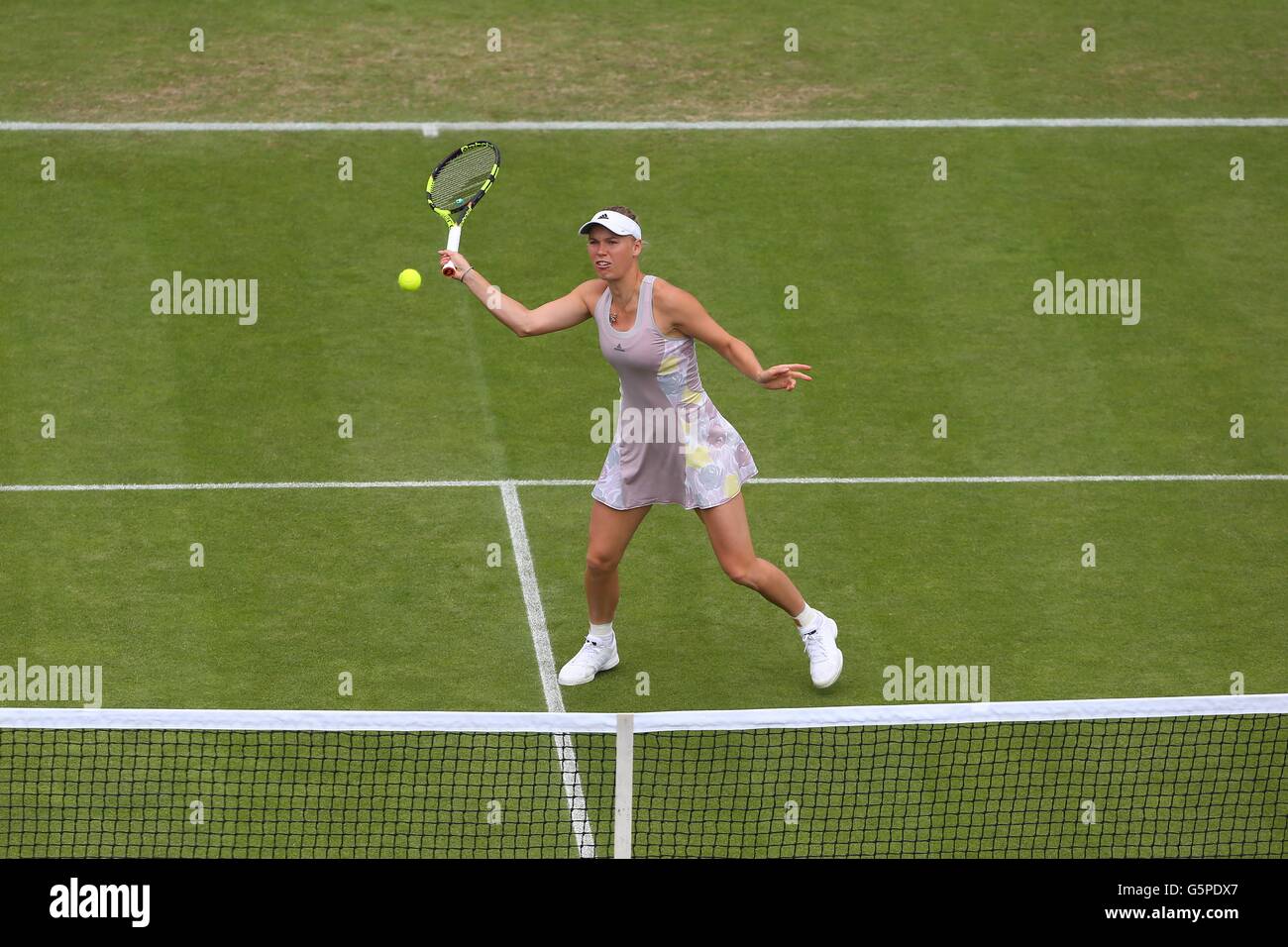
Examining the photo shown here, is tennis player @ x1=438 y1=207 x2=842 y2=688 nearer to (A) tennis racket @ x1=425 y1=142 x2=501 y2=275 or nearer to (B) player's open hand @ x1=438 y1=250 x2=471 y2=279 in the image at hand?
(B) player's open hand @ x1=438 y1=250 x2=471 y2=279

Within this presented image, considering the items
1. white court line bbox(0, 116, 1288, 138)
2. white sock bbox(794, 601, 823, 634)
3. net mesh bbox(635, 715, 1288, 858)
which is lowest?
net mesh bbox(635, 715, 1288, 858)

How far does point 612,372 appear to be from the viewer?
53.8 ft

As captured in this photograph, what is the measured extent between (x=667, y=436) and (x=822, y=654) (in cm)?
174

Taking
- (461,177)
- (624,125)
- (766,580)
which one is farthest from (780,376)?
(624,125)

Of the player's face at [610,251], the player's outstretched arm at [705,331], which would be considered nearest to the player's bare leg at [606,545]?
the player's outstretched arm at [705,331]

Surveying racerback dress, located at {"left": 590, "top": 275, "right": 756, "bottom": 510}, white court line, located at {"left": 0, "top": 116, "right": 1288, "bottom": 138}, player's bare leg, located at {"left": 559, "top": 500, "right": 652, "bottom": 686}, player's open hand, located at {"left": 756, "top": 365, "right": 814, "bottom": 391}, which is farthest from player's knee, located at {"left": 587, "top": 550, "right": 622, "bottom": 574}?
white court line, located at {"left": 0, "top": 116, "right": 1288, "bottom": 138}

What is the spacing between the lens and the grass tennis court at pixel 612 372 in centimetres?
1276

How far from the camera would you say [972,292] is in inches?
680

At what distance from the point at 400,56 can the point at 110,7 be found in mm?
3370

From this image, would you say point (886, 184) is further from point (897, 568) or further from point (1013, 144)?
point (897, 568)

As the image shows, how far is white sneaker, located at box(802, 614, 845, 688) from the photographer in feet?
39.3

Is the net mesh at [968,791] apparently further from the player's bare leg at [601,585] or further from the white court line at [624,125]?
the white court line at [624,125]

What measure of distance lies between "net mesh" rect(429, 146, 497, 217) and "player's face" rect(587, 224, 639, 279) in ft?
4.91
